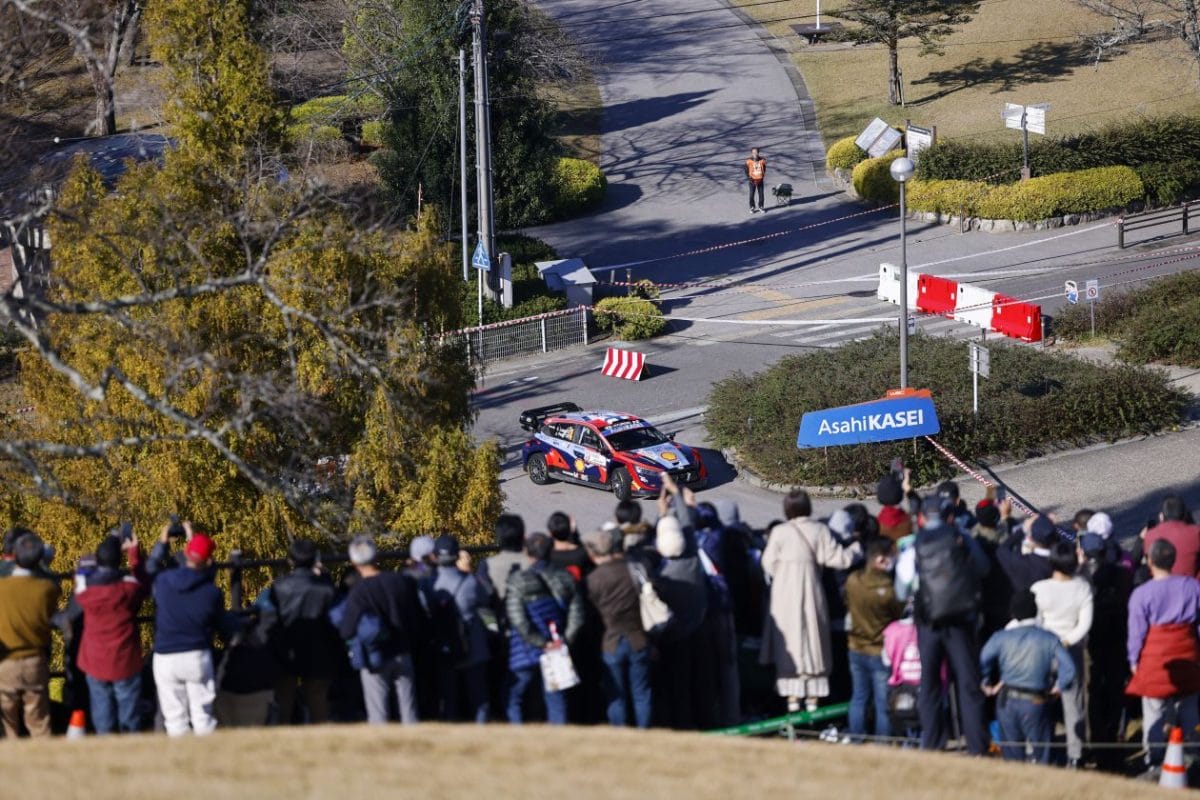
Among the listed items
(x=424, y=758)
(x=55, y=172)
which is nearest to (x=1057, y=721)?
(x=424, y=758)

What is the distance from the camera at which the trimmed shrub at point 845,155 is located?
47250 mm

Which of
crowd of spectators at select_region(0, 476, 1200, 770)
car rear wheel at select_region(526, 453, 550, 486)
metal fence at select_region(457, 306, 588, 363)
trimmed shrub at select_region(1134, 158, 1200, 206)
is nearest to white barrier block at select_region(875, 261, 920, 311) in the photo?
metal fence at select_region(457, 306, 588, 363)

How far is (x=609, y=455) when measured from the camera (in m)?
27.2

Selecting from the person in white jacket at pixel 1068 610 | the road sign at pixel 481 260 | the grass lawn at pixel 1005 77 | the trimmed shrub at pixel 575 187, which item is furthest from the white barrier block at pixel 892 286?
the person in white jacket at pixel 1068 610

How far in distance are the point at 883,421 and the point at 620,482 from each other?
198 inches

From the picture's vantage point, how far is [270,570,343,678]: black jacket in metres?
10.1

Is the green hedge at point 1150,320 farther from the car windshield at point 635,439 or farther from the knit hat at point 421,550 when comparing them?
the knit hat at point 421,550

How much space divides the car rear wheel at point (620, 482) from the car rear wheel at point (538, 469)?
1415 millimetres

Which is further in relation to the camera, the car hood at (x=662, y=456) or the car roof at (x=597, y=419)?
the car roof at (x=597, y=419)

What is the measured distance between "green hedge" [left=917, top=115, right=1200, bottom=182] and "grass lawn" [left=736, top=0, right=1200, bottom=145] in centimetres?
408

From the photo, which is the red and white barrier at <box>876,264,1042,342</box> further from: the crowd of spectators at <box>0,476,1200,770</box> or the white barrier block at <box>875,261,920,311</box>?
the crowd of spectators at <box>0,476,1200,770</box>

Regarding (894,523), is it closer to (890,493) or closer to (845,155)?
(890,493)

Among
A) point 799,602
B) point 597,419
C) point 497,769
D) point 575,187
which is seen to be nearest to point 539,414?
point 597,419

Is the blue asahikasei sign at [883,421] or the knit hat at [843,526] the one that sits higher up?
the knit hat at [843,526]
